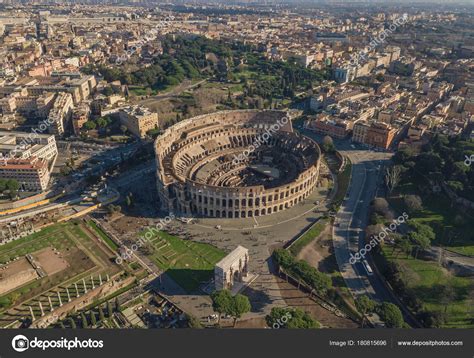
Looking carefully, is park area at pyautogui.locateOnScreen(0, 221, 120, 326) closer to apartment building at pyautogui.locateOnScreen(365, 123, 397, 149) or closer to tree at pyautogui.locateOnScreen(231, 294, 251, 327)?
tree at pyautogui.locateOnScreen(231, 294, 251, 327)

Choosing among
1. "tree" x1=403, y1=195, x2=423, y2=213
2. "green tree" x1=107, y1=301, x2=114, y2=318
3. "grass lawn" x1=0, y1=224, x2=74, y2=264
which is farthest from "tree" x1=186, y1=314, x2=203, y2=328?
"tree" x1=403, y1=195, x2=423, y2=213

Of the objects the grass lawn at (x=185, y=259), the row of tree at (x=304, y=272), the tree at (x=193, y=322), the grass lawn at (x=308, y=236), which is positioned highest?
the row of tree at (x=304, y=272)

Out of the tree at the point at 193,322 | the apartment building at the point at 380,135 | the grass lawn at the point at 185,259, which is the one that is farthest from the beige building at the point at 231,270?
the apartment building at the point at 380,135

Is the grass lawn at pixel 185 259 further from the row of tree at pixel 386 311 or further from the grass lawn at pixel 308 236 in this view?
the row of tree at pixel 386 311

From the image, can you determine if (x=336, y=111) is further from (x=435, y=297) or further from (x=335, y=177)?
(x=435, y=297)

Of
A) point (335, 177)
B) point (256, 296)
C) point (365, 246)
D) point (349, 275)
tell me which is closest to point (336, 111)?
point (335, 177)

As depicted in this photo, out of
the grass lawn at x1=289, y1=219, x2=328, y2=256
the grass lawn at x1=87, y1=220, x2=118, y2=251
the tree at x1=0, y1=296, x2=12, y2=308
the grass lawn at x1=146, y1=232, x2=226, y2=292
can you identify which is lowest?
the grass lawn at x1=146, y1=232, x2=226, y2=292
